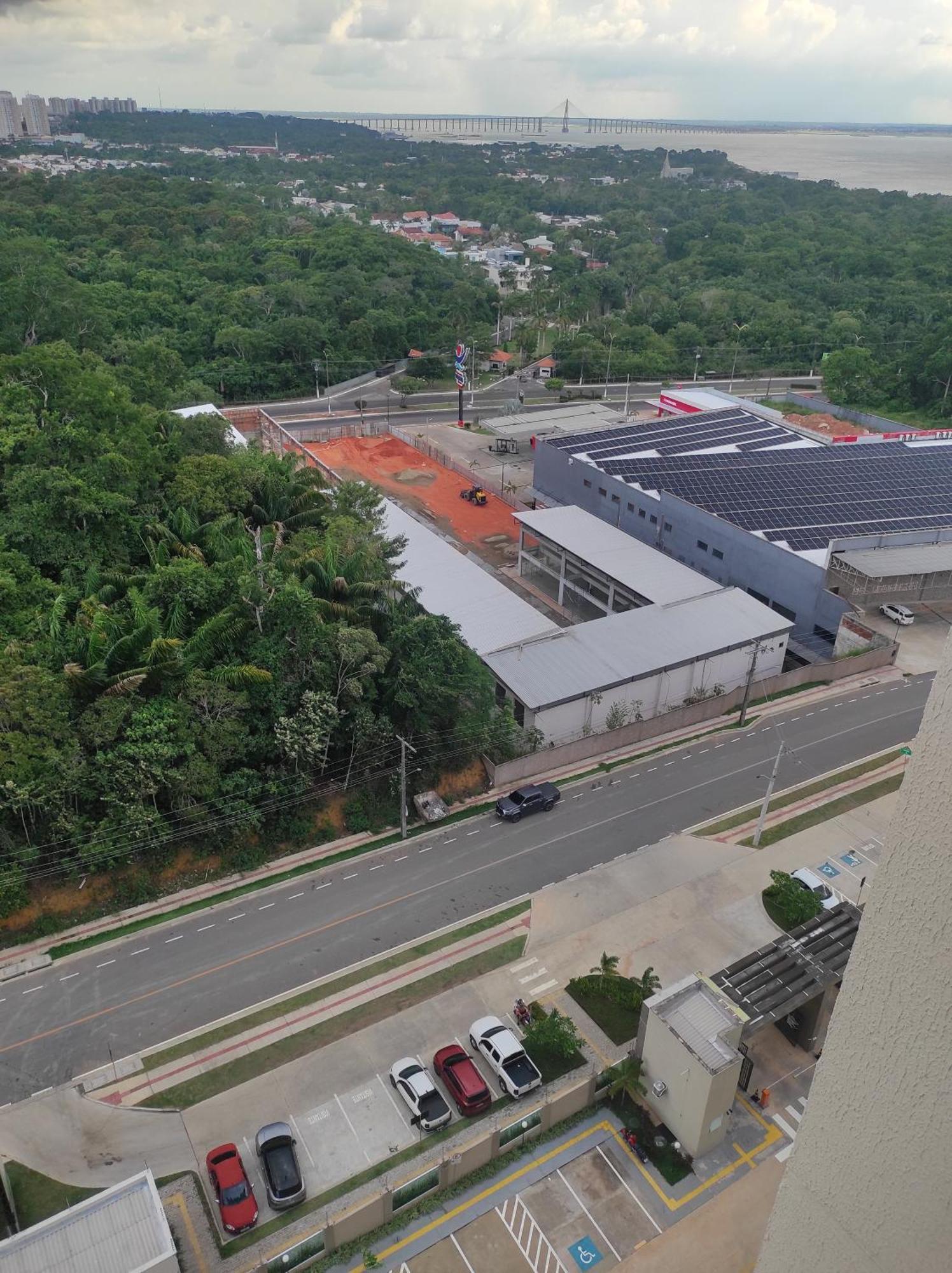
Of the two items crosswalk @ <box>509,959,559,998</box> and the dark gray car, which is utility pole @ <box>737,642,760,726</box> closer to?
crosswalk @ <box>509,959,559,998</box>

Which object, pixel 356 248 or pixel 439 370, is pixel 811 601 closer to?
pixel 439 370

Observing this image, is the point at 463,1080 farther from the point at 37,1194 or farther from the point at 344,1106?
the point at 37,1194

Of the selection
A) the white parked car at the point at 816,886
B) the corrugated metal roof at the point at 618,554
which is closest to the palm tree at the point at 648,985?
the white parked car at the point at 816,886

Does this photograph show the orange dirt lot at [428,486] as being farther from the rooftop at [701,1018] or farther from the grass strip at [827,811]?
the rooftop at [701,1018]

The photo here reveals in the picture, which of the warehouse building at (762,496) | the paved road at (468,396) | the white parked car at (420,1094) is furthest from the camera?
the paved road at (468,396)

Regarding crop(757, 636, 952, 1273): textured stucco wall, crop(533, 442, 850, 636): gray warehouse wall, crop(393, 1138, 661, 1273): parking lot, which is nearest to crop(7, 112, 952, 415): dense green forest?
crop(533, 442, 850, 636): gray warehouse wall

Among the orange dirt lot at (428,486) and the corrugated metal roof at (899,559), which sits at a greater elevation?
the corrugated metal roof at (899,559)

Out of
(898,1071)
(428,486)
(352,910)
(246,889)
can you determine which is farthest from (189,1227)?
(428,486)
